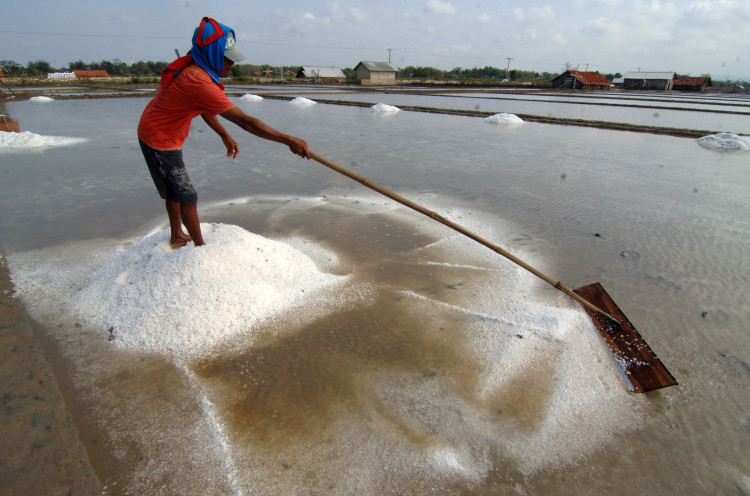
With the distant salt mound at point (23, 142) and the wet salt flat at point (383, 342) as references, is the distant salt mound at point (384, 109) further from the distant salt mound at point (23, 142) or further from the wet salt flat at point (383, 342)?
the wet salt flat at point (383, 342)

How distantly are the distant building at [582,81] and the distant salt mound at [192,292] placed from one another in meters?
39.8

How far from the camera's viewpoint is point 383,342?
220 cm

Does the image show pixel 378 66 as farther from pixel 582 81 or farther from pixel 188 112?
pixel 188 112

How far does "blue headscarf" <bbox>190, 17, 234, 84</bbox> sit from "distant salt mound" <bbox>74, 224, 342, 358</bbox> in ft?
3.43

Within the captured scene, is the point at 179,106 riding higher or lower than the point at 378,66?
lower

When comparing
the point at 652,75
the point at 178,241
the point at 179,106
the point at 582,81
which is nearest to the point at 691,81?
the point at 652,75

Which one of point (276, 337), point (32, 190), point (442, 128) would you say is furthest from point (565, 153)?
point (32, 190)

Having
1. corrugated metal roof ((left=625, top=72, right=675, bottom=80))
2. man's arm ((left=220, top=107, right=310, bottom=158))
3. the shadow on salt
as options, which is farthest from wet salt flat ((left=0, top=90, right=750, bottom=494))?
corrugated metal roof ((left=625, top=72, right=675, bottom=80))

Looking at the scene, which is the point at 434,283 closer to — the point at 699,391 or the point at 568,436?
the point at 568,436

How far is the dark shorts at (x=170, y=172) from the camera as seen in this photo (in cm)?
240

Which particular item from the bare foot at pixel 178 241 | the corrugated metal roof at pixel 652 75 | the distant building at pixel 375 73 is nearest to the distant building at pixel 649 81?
the corrugated metal roof at pixel 652 75

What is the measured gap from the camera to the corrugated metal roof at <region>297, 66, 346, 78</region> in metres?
42.8

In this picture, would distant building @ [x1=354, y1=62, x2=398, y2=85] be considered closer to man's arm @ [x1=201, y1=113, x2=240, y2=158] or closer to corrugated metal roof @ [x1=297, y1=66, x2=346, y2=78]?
corrugated metal roof @ [x1=297, y1=66, x2=346, y2=78]

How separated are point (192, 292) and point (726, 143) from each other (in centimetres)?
1105
